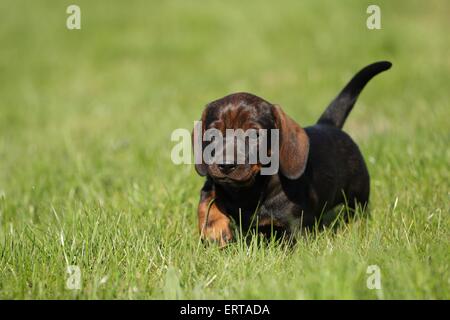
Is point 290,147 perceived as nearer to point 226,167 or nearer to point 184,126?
point 226,167

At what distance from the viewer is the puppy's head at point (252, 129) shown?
3.45 meters

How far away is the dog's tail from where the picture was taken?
4543 mm

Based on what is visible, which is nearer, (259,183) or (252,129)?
(252,129)

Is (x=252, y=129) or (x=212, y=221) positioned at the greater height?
(x=252, y=129)

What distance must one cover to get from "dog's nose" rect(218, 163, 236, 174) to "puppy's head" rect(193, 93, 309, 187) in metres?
0.05

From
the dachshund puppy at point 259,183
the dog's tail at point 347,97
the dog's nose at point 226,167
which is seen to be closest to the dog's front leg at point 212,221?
the dachshund puppy at point 259,183

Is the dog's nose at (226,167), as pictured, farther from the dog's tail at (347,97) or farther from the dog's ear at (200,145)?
the dog's tail at (347,97)

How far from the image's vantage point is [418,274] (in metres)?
2.71

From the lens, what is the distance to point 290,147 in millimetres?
3623

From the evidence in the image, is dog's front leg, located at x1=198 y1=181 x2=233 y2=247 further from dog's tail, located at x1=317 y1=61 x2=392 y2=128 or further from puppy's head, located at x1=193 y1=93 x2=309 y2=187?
dog's tail, located at x1=317 y1=61 x2=392 y2=128

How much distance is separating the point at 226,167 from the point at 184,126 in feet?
11.7

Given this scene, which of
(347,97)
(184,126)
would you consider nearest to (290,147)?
(347,97)

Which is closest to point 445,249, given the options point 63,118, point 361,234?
point 361,234

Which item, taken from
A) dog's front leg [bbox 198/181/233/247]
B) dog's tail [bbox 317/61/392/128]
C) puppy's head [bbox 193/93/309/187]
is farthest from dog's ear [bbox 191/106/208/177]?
dog's tail [bbox 317/61/392/128]
